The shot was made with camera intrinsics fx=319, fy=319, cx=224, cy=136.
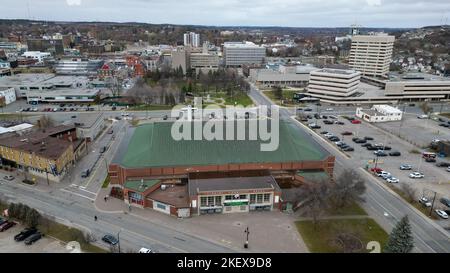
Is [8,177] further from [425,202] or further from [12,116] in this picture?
[425,202]

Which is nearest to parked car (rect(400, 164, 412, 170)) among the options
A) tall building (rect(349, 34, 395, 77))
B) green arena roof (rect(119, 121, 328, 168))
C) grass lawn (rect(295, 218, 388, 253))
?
green arena roof (rect(119, 121, 328, 168))

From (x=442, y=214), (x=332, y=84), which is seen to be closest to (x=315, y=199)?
(x=442, y=214)

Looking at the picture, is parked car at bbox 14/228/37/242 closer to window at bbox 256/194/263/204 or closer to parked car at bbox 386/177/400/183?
window at bbox 256/194/263/204

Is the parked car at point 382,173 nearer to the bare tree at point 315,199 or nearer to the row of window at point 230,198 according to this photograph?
the bare tree at point 315,199

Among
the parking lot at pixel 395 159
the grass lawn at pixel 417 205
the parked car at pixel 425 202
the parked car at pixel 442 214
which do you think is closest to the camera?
the parked car at pixel 442 214

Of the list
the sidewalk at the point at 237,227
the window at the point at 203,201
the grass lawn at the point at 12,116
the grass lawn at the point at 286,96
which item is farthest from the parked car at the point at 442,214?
the grass lawn at the point at 12,116
